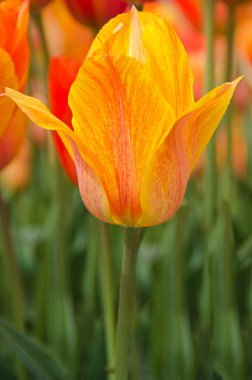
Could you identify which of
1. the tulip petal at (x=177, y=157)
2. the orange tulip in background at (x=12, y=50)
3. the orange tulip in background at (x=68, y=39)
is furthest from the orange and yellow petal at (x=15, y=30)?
the orange tulip in background at (x=68, y=39)

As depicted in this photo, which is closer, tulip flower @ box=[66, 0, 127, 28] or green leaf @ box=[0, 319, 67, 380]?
green leaf @ box=[0, 319, 67, 380]

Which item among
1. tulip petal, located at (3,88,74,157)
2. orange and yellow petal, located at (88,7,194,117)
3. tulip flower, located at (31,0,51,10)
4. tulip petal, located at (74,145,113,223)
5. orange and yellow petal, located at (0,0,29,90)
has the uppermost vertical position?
tulip flower, located at (31,0,51,10)

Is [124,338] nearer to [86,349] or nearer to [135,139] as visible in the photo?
[135,139]

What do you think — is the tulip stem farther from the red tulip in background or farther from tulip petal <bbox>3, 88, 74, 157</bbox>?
the red tulip in background

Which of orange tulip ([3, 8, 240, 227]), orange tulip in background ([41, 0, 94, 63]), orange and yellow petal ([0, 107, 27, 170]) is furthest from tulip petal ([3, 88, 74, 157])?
orange tulip in background ([41, 0, 94, 63])

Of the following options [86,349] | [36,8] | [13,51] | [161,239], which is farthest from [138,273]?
[13,51]

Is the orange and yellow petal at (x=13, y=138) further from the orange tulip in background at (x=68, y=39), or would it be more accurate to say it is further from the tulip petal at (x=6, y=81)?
the orange tulip in background at (x=68, y=39)
